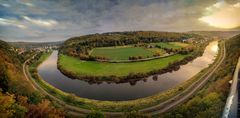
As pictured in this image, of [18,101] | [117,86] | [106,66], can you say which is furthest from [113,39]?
[18,101]

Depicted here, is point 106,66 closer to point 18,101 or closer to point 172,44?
point 172,44

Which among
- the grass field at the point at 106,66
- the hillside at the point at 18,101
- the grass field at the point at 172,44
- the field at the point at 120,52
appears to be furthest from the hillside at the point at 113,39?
the hillside at the point at 18,101

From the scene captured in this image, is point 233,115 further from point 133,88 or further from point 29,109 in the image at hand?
point 133,88

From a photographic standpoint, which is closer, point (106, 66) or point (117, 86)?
point (117, 86)

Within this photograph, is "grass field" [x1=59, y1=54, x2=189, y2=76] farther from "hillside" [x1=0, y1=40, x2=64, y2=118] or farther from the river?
→ "hillside" [x1=0, y1=40, x2=64, y2=118]

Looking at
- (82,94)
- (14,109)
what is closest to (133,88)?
(82,94)

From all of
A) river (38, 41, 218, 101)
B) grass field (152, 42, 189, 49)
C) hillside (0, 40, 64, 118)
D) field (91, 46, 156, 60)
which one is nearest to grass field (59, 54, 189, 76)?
river (38, 41, 218, 101)
